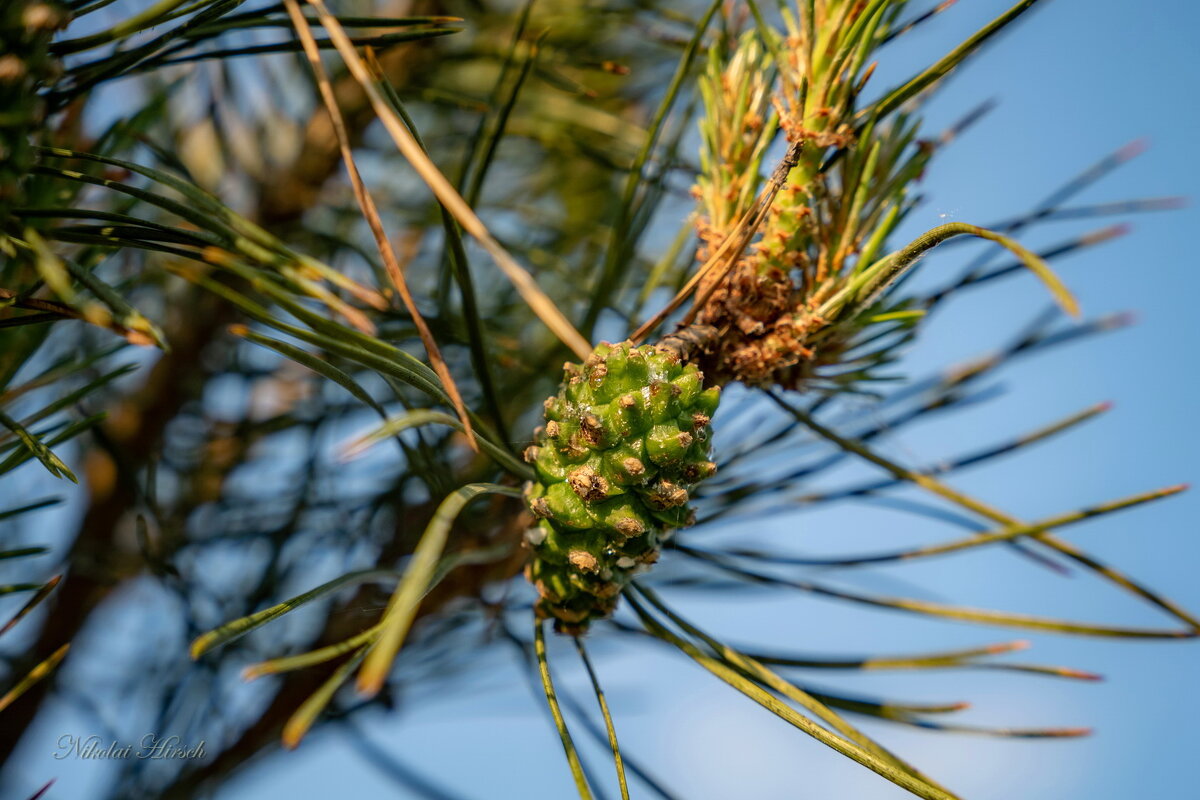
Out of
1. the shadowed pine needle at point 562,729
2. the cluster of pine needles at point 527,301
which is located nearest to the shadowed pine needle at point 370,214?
the cluster of pine needles at point 527,301

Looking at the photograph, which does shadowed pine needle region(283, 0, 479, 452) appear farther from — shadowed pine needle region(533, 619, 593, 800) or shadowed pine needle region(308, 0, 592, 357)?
shadowed pine needle region(533, 619, 593, 800)

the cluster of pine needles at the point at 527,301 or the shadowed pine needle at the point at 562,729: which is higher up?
the cluster of pine needles at the point at 527,301

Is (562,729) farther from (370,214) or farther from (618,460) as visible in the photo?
(370,214)

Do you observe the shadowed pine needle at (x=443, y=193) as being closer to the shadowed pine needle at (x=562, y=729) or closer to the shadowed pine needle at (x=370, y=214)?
the shadowed pine needle at (x=370, y=214)

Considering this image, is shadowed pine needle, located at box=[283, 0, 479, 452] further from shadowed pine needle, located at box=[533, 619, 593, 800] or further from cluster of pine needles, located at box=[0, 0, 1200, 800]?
shadowed pine needle, located at box=[533, 619, 593, 800]

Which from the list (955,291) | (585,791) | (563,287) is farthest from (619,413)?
(563,287)

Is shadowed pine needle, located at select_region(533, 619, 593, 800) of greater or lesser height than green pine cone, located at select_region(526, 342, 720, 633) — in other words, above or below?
below

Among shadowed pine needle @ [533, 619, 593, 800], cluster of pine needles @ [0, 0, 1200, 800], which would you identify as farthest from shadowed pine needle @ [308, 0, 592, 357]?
shadowed pine needle @ [533, 619, 593, 800]

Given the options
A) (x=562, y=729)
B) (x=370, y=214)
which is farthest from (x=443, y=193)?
(x=562, y=729)
